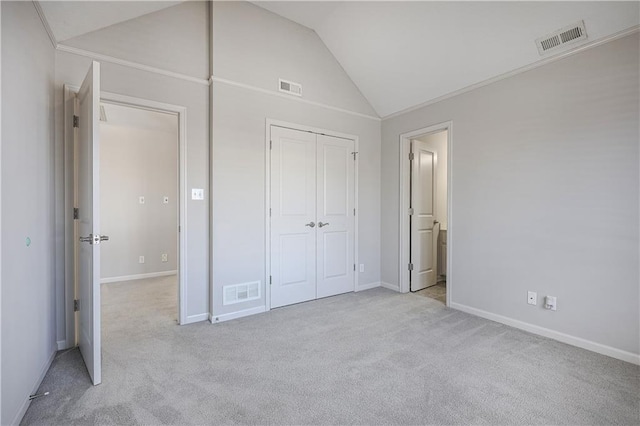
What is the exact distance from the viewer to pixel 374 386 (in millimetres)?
1990

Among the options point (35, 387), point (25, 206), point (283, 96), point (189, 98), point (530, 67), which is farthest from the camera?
point (283, 96)

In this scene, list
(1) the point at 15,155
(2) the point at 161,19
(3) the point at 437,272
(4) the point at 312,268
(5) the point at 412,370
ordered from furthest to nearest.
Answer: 1. (3) the point at 437,272
2. (4) the point at 312,268
3. (2) the point at 161,19
4. (5) the point at 412,370
5. (1) the point at 15,155

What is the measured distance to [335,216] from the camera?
4.05m

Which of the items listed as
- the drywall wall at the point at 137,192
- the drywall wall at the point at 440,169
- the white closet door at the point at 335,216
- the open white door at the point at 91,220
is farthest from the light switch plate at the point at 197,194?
the drywall wall at the point at 440,169

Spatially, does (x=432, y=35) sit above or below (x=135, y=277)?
above

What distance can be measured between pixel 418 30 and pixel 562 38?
123 centimetres

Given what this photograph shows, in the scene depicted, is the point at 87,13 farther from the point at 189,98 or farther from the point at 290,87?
the point at 290,87

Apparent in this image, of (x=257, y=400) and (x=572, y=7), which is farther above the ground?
(x=572, y=7)

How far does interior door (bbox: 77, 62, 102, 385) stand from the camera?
194cm

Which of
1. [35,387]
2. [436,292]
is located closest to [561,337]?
[436,292]

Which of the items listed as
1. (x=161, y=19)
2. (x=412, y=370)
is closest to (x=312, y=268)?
(x=412, y=370)

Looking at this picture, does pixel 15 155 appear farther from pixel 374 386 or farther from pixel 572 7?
pixel 572 7

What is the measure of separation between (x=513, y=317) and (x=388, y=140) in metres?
2.64

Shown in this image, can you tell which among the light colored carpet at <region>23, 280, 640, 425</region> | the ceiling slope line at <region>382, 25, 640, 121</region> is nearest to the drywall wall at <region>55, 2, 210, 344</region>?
the light colored carpet at <region>23, 280, 640, 425</region>
